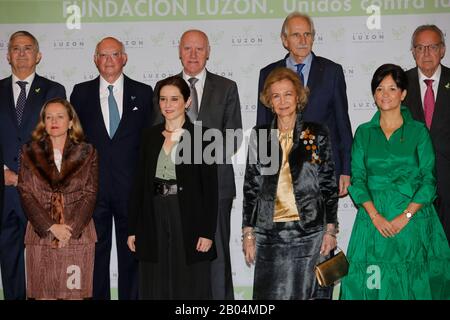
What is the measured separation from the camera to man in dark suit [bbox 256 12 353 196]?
552 cm

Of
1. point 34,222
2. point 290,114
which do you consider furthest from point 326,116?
point 34,222

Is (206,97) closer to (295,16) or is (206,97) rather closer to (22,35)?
(295,16)

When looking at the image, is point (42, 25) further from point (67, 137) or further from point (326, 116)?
point (326, 116)

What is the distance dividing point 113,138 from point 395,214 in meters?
2.18

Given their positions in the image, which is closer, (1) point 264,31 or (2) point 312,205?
(2) point 312,205

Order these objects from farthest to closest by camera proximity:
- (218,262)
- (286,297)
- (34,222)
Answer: (218,262) → (34,222) → (286,297)

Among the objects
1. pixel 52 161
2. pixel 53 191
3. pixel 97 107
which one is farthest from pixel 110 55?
pixel 53 191

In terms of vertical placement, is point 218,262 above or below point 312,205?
below

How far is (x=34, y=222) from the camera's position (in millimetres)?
5238

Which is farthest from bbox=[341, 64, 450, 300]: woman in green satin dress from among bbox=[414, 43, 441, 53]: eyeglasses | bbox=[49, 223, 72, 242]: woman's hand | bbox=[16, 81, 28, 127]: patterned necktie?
bbox=[16, 81, 28, 127]: patterned necktie

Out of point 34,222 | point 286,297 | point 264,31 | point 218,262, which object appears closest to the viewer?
point 286,297

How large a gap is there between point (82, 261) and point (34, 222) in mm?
440

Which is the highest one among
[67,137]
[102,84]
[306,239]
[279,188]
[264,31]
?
[264,31]

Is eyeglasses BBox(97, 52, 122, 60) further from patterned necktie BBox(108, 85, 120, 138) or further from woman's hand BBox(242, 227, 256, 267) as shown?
woman's hand BBox(242, 227, 256, 267)
